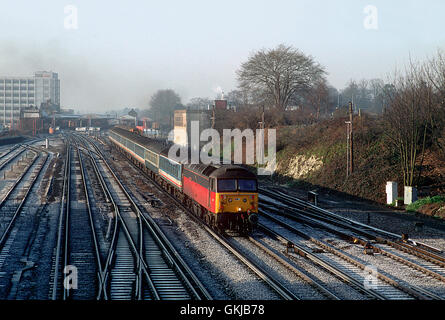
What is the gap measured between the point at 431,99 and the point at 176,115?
206 feet

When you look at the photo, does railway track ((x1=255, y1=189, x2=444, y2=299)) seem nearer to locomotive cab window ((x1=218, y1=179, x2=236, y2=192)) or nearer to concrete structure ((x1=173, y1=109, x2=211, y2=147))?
locomotive cab window ((x1=218, y1=179, x2=236, y2=192))

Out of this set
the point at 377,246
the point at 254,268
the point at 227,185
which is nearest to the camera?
the point at 254,268

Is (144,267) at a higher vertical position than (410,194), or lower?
lower

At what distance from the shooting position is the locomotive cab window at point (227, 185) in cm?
2048

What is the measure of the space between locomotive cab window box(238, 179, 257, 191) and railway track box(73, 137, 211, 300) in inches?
151

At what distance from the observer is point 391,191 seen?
30.0 m

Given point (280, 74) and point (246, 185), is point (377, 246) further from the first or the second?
point (280, 74)

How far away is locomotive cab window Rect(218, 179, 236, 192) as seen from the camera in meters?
20.5

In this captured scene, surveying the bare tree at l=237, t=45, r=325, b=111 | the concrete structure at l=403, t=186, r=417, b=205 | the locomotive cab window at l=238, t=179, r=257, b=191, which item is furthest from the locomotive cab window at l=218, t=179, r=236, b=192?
the bare tree at l=237, t=45, r=325, b=111

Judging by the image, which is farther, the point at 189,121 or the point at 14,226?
the point at 189,121

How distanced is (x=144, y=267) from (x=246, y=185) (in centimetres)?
683

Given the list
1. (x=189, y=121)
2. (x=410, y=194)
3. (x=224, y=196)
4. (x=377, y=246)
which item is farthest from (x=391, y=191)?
(x=189, y=121)

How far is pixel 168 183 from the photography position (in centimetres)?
3294
